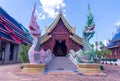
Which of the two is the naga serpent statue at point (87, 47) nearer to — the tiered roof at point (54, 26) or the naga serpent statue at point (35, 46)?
the naga serpent statue at point (35, 46)

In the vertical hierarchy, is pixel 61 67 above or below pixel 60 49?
below

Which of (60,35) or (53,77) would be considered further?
(60,35)

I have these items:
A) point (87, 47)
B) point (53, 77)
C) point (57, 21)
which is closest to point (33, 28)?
point (87, 47)

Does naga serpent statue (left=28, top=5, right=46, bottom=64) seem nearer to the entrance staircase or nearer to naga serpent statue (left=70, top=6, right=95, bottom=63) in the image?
the entrance staircase

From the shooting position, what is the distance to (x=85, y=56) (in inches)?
604

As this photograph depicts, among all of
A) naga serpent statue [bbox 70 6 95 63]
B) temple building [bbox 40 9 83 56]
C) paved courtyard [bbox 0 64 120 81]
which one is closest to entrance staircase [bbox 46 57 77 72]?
naga serpent statue [bbox 70 6 95 63]

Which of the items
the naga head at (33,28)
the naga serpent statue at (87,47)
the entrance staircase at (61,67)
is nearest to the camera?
the naga serpent statue at (87,47)

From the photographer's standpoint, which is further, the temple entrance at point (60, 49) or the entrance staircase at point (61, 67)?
the temple entrance at point (60, 49)

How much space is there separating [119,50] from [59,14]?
17709 mm

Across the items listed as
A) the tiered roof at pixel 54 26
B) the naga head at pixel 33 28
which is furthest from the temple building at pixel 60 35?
the naga head at pixel 33 28

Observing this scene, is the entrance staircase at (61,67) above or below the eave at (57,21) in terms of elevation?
below

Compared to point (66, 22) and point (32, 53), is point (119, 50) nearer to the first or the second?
point (66, 22)

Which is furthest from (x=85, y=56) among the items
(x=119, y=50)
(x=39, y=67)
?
(x=119, y=50)

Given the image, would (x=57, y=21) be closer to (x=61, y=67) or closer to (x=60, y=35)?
(x=60, y=35)
